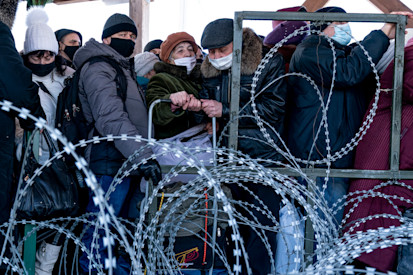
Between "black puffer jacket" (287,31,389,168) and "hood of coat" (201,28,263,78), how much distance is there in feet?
0.95

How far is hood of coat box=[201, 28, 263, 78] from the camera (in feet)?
11.9

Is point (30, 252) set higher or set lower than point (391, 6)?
lower

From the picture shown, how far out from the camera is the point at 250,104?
365 cm

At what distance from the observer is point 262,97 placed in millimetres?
3627

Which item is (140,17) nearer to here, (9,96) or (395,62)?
(9,96)

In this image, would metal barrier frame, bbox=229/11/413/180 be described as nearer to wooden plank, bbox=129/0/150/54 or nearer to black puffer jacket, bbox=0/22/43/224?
black puffer jacket, bbox=0/22/43/224

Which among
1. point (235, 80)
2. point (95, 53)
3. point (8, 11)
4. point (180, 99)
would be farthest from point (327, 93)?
point (8, 11)

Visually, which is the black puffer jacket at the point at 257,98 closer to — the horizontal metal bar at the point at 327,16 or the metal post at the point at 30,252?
the horizontal metal bar at the point at 327,16

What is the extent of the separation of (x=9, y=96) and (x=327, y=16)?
2.24 m

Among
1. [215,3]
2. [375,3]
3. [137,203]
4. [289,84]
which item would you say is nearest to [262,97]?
[289,84]

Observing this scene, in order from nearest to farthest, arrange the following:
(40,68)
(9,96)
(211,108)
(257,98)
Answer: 1. (9,96)
2. (211,108)
3. (257,98)
4. (40,68)

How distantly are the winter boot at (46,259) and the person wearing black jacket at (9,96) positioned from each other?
0.47 m

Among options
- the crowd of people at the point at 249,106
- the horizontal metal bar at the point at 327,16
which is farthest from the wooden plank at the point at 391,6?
the horizontal metal bar at the point at 327,16

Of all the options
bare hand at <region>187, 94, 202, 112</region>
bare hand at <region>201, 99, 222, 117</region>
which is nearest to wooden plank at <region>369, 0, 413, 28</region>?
bare hand at <region>201, 99, 222, 117</region>
